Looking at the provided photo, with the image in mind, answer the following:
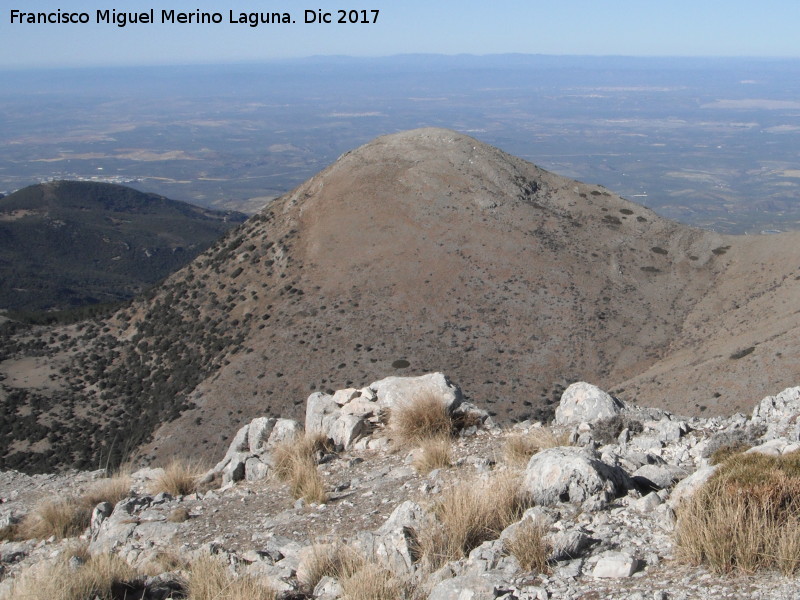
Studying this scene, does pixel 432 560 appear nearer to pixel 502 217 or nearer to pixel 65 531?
pixel 65 531

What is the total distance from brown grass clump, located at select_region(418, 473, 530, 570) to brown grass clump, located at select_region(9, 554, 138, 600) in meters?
3.09

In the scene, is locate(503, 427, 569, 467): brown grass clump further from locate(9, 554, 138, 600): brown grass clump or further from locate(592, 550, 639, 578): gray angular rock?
locate(9, 554, 138, 600): brown grass clump

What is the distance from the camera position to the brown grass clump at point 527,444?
29.4 ft

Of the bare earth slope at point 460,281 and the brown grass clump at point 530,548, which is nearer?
the brown grass clump at point 530,548

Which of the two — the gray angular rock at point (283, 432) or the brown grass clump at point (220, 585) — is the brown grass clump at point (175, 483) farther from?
the brown grass clump at point (220, 585)

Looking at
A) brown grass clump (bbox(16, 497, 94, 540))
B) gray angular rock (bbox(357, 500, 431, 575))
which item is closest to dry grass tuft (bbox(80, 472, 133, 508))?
brown grass clump (bbox(16, 497, 94, 540))

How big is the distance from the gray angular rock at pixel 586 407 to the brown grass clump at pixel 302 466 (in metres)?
4.47

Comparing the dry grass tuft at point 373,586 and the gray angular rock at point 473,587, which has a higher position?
the gray angular rock at point 473,587

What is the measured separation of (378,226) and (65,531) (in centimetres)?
3920

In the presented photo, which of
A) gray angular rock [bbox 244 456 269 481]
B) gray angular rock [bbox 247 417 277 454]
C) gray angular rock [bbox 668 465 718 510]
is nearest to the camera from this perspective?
gray angular rock [bbox 668 465 718 510]

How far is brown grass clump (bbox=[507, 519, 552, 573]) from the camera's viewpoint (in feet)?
19.4

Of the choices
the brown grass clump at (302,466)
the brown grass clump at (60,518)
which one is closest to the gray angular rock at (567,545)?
the brown grass clump at (302,466)

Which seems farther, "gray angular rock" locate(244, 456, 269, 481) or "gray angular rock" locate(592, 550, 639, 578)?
"gray angular rock" locate(244, 456, 269, 481)

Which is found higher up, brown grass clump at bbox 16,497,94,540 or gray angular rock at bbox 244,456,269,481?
gray angular rock at bbox 244,456,269,481
